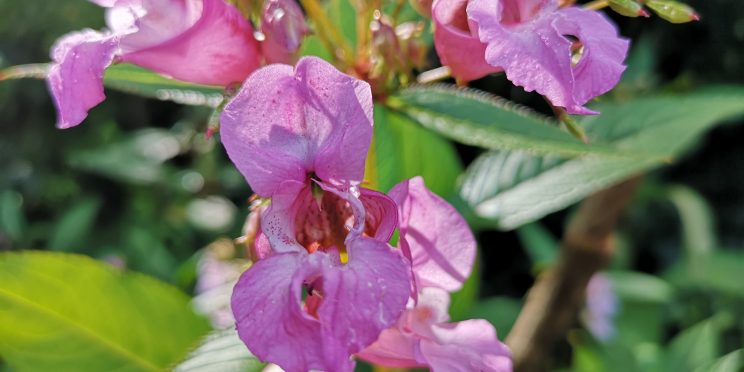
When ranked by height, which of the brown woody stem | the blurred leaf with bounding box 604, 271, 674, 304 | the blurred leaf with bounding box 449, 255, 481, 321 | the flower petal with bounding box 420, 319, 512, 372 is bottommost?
the blurred leaf with bounding box 604, 271, 674, 304

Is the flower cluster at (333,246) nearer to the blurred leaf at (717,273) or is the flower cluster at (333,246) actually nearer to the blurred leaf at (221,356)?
the blurred leaf at (221,356)

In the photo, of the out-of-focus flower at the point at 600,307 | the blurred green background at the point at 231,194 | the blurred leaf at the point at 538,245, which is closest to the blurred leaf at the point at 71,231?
the blurred green background at the point at 231,194

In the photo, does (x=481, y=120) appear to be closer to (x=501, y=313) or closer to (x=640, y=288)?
(x=501, y=313)

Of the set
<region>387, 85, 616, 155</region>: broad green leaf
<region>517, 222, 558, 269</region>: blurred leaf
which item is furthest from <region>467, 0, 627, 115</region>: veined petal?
<region>517, 222, 558, 269</region>: blurred leaf

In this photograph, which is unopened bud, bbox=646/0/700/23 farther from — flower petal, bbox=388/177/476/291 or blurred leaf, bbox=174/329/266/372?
blurred leaf, bbox=174/329/266/372

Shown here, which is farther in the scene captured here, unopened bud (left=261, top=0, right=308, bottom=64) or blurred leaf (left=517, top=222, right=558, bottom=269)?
blurred leaf (left=517, top=222, right=558, bottom=269)

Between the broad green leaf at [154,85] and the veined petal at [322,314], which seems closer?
the veined petal at [322,314]

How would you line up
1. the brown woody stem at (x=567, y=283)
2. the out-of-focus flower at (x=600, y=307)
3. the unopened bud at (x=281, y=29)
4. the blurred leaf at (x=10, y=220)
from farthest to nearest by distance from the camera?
the out-of-focus flower at (x=600, y=307) < the blurred leaf at (x=10, y=220) < the brown woody stem at (x=567, y=283) < the unopened bud at (x=281, y=29)
